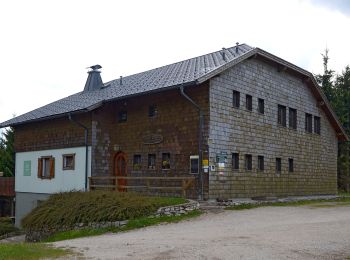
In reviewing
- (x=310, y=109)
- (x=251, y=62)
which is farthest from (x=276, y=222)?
(x=310, y=109)

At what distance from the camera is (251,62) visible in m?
21.7

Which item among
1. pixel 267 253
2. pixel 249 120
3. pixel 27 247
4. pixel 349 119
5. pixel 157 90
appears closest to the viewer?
pixel 267 253

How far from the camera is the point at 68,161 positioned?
24.1 meters

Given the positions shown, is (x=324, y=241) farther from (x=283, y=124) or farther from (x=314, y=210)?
(x=283, y=124)

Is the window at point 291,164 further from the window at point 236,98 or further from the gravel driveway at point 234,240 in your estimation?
the gravel driveway at point 234,240

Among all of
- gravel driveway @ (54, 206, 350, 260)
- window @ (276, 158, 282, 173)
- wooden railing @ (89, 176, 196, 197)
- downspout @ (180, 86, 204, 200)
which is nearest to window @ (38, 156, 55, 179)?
wooden railing @ (89, 176, 196, 197)

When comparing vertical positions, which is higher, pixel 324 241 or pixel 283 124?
pixel 283 124

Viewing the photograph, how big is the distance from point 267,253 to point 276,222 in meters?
5.27

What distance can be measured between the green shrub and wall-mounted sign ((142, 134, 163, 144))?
4.25 m

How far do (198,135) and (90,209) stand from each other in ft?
18.4

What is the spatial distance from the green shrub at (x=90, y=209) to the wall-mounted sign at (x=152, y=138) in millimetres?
4245

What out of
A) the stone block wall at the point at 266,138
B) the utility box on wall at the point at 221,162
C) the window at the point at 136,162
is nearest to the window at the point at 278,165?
the stone block wall at the point at 266,138

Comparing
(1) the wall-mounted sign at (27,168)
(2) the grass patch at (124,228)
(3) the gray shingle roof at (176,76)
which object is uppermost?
(3) the gray shingle roof at (176,76)

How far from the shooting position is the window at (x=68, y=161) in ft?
77.7
